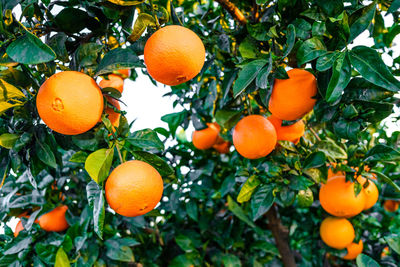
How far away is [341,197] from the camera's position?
1.52 m

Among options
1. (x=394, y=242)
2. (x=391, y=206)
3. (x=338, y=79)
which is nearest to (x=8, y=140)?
(x=338, y=79)

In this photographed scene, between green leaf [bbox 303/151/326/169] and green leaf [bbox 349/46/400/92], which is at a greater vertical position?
green leaf [bbox 349/46/400/92]

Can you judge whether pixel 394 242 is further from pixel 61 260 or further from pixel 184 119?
pixel 61 260

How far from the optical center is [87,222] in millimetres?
1656

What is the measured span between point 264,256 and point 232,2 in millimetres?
1781

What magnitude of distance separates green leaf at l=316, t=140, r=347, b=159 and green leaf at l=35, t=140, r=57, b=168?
1.25 metres

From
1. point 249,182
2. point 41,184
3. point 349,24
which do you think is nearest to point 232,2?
point 349,24

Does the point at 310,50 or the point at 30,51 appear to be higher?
the point at 30,51

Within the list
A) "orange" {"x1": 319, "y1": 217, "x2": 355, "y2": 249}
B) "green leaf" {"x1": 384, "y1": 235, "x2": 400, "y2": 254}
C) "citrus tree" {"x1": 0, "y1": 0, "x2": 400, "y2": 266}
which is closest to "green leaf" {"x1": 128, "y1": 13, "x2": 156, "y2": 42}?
"citrus tree" {"x1": 0, "y1": 0, "x2": 400, "y2": 266}

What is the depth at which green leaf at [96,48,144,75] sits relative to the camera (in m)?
0.98

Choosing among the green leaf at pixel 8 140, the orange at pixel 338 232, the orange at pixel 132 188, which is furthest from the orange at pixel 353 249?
the green leaf at pixel 8 140

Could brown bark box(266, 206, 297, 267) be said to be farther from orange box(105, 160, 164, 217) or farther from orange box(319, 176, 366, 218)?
orange box(105, 160, 164, 217)

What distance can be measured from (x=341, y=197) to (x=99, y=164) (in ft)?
3.89

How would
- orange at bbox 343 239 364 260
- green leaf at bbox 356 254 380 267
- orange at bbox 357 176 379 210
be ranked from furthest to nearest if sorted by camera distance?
orange at bbox 343 239 364 260 < orange at bbox 357 176 379 210 < green leaf at bbox 356 254 380 267
